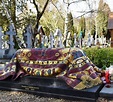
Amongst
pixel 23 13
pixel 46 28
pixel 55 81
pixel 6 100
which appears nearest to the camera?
pixel 6 100

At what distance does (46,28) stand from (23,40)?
20.1 m

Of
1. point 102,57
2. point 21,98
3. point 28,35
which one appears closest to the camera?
point 21,98

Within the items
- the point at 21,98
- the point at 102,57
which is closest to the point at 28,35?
the point at 102,57

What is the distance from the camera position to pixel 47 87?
4387 millimetres

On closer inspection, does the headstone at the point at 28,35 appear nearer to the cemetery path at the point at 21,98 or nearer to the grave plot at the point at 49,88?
the grave plot at the point at 49,88

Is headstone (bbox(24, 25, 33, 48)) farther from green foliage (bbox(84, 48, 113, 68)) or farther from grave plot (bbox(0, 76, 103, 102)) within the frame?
grave plot (bbox(0, 76, 103, 102))

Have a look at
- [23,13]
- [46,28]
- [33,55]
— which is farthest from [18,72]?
[46,28]

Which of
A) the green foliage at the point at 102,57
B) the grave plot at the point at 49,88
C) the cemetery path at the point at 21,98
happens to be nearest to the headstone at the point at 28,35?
the green foliage at the point at 102,57

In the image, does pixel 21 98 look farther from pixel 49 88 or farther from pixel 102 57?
pixel 102 57

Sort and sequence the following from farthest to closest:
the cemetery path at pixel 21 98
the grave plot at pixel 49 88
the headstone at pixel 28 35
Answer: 1. the headstone at pixel 28 35
2. the cemetery path at pixel 21 98
3. the grave plot at pixel 49 88

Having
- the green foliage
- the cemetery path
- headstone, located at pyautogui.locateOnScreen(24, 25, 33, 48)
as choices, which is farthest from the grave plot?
headstone, located at pyautogui.locateOnScreen(24, 25, 33, 48)

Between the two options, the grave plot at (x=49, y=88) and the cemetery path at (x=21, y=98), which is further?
the cemetery path at (x=21, y=98)

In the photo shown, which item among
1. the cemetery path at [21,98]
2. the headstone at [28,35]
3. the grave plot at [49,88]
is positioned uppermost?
the headstone at [28,35]

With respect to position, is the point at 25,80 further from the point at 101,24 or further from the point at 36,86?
the point at 101,24
